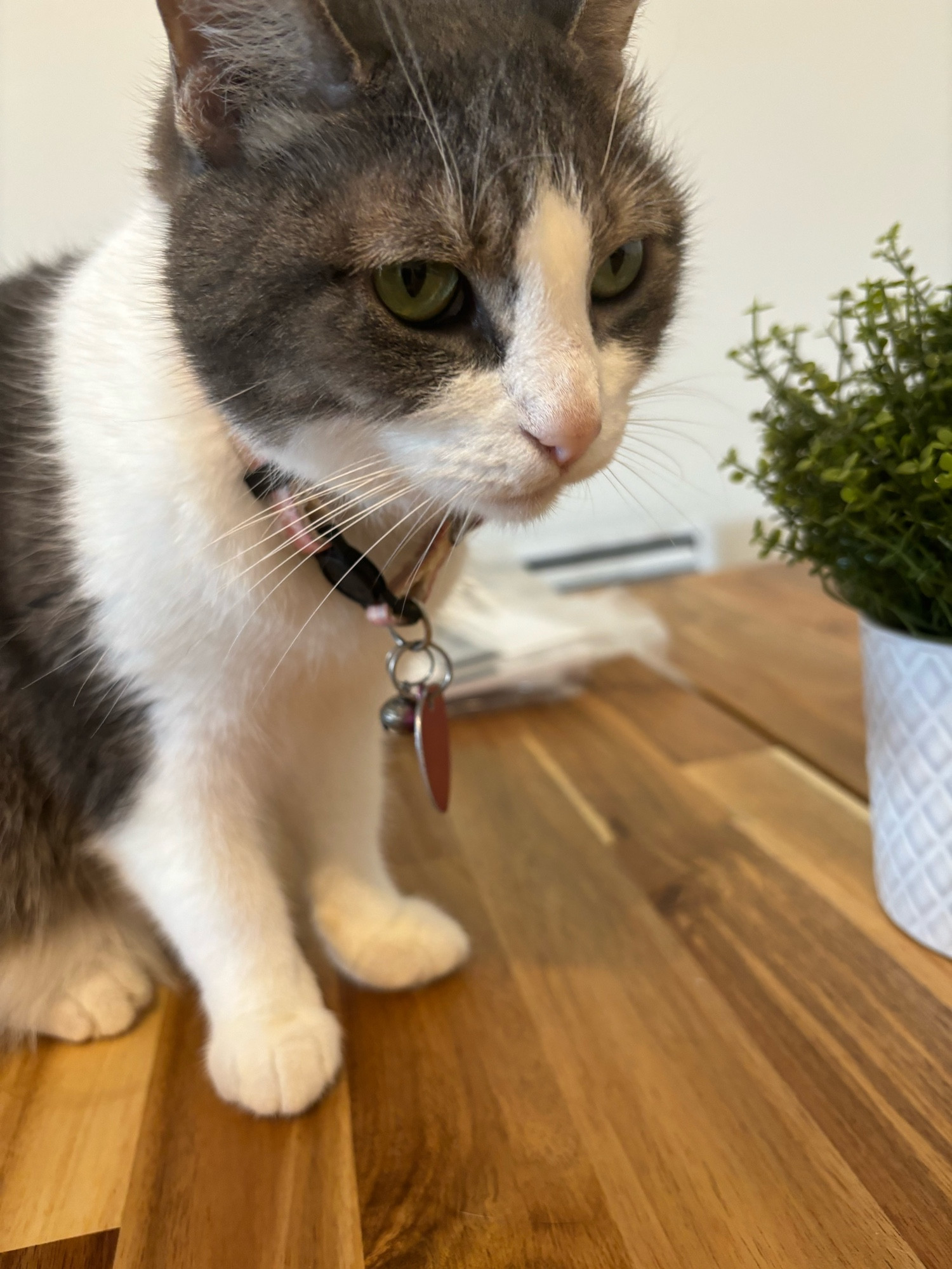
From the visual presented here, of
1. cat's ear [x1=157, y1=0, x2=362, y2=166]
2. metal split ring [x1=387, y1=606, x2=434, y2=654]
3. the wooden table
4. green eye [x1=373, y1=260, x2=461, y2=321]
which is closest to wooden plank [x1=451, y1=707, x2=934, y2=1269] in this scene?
the wooden table

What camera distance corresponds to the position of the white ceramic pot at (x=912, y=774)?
56cm

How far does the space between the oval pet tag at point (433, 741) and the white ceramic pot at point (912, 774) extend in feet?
1.00

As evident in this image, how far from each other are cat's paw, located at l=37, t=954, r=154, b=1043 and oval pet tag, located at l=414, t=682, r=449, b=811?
267 millimetres

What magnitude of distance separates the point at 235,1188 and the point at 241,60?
24.0 inches

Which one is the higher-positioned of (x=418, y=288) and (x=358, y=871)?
(x=418, y=288)

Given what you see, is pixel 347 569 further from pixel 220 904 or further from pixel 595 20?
pixel 595 20

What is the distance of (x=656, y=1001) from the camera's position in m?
0.59

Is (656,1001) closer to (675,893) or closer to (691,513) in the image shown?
(675,893)

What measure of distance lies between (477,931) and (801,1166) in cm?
29

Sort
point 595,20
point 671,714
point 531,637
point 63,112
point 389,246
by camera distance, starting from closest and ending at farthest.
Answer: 1. point 389,246
2. point 595,20
3. point 671,714
4. point 531,637
5. point 63,112

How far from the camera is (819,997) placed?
57cm

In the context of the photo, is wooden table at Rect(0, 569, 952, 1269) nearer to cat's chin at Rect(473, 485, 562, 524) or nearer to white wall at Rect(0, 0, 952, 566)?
cat's chin at Rect(473, 485, 562, 524)

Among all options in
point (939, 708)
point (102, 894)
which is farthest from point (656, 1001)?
point (102, 894)

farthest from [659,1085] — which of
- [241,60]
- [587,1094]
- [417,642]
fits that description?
[241,60]
